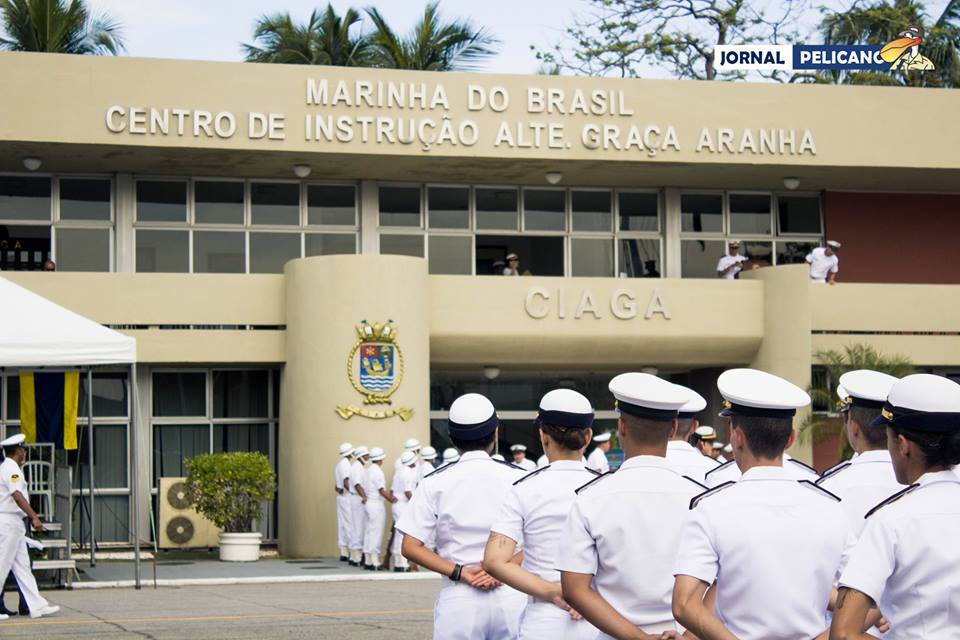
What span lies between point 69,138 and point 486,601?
67.0ft

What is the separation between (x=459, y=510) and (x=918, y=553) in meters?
2.98

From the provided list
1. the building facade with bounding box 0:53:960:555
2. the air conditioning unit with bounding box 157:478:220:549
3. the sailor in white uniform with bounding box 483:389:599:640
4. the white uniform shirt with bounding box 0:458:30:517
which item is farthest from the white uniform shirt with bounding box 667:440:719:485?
the air conditioning unit with bounding box 157:478:220:549

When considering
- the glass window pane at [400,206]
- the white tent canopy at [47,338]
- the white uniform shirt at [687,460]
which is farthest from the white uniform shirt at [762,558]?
the glass window pane at [400,206]

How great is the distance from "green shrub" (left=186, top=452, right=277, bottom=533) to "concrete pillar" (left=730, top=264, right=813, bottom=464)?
9.16 m

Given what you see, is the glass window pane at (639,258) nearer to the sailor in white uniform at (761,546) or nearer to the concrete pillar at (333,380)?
the concrete pillar at (333,380)

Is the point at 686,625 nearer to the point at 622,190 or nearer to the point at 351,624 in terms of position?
the point at 351,624

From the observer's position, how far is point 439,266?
28.8m

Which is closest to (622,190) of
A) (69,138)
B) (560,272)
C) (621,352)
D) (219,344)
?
(560,272)

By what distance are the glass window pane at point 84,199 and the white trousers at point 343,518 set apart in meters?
7.54

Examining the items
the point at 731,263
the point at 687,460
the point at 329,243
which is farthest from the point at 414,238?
the point at 687,460

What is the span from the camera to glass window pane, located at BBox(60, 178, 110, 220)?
90.5ft

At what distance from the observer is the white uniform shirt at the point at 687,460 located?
933cm

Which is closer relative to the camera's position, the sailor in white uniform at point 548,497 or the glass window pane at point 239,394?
the sailor in white uniform at point 548,497

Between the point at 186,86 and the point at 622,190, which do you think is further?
the point at 622,190
